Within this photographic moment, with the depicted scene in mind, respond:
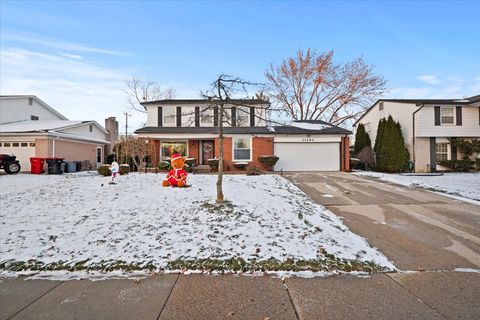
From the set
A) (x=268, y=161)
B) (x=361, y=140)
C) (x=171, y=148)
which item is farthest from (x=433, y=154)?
(x=171, y=148)

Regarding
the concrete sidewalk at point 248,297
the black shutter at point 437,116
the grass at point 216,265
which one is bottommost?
the concrete sidewalk at point 248,297

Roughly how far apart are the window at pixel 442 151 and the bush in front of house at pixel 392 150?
2624mm

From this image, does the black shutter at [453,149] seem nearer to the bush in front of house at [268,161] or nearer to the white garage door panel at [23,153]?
the bush in front of house at [268,161]

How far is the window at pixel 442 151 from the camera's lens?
18.3 meters

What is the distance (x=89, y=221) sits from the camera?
18.1 feet

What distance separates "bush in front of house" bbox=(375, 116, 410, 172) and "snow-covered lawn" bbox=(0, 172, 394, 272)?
14074mm

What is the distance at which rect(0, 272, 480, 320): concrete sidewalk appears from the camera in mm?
2552

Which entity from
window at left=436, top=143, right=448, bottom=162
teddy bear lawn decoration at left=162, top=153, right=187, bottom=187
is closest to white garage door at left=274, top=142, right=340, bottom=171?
window at left=436, top=143, right=448, bottom=162

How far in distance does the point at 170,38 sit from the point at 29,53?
296 inches

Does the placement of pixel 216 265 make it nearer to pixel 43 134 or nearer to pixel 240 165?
pixel 240 165

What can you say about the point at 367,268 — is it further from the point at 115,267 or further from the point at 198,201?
the point at 198,201

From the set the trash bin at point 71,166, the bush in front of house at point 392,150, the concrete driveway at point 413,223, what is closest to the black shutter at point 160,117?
the trash bin at point 71,166

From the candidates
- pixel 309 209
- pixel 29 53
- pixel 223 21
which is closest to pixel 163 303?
pixel 309 209

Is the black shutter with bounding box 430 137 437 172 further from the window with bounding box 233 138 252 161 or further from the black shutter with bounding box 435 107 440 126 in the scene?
the window with bounding box 233 138 252 161
